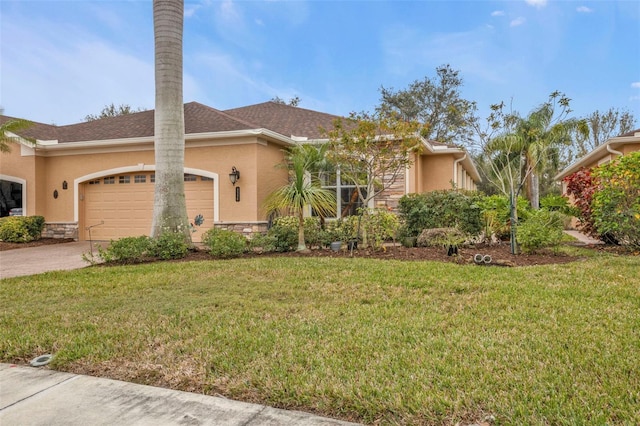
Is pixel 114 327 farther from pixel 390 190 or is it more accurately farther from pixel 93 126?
pixel 93 126

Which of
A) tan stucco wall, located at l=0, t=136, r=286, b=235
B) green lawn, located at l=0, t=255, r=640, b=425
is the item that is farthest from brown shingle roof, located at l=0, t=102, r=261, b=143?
green lawn, located at l=0, t=255, r=640, b=425

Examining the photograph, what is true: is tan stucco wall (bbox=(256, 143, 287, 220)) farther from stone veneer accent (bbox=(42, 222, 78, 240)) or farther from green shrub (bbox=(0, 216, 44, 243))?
green shrub (bbox=(0, 216, 44, 243))

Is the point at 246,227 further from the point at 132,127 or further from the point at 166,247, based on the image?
the point at 132,127

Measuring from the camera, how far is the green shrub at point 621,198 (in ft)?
25.6

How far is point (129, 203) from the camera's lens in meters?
13.4

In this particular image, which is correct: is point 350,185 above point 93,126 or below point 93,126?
below

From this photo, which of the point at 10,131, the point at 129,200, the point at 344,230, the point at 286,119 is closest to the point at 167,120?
the point at 344,230

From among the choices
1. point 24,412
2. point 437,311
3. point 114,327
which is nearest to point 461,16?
point 437,311

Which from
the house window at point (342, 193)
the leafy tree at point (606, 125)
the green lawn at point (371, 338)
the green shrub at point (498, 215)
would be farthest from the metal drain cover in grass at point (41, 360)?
the leafy tree at point (606, 125)

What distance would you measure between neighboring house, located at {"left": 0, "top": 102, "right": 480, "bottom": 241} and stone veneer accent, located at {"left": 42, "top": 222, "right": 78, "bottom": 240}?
0.11 feet

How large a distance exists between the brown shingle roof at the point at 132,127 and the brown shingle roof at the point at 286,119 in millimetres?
1289

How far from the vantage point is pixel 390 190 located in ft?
42.3

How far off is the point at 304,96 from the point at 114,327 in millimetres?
26868

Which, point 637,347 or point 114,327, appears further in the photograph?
point 114,327
